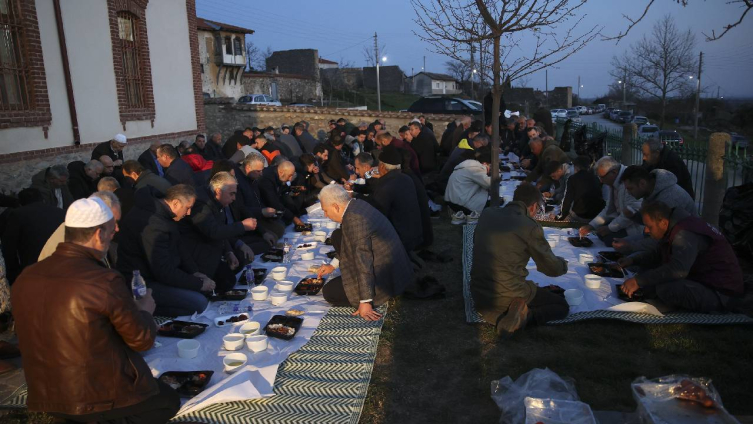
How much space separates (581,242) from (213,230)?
476 centimetres

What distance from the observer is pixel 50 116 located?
34.7 ft

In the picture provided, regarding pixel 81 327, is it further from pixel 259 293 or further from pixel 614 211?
pixel 614 211

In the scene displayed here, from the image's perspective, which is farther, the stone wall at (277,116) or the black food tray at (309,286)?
the stone wall at (277,116)

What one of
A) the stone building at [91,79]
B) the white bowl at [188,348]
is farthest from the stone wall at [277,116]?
the white bowl at [188,348]

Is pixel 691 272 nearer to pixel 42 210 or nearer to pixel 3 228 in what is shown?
pixel 42 210

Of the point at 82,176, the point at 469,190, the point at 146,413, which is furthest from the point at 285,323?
the point at 82,176

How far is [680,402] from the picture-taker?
3.37 m

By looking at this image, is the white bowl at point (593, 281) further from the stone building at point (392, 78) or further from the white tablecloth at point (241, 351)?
the stone building at point (392, 78)

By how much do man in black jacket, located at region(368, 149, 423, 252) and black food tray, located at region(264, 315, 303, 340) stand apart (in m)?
2.23

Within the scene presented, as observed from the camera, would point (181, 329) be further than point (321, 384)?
Yes

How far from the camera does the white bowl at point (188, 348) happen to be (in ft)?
14.2

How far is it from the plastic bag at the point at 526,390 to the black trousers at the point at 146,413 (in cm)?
222

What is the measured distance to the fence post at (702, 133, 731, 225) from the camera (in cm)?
822

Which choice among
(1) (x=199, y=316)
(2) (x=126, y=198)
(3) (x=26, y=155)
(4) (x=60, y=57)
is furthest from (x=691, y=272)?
(4) (x=60, y=57)
